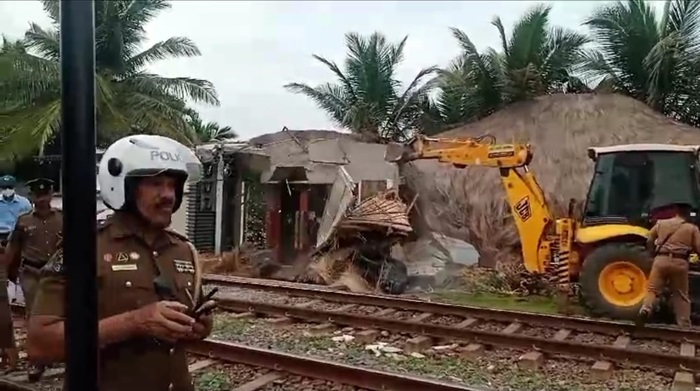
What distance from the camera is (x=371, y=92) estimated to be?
82.1ft

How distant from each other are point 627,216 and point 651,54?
374 inches

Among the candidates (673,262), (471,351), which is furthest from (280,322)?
(673,262)

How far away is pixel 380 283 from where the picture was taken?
12430 millimetres

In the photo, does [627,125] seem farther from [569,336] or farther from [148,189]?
[148,189]

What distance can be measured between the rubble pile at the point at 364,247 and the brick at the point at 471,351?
4931 mm

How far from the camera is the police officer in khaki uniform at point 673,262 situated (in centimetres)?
829

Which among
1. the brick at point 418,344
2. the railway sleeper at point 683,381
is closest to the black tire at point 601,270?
the brick at point 418,344

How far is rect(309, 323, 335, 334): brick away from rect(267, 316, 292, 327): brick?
41cm

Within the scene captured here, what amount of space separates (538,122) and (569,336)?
409 inches

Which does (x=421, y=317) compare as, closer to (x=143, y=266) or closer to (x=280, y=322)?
(x=280, y=322)

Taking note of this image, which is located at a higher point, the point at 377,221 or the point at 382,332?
the point at 377,221

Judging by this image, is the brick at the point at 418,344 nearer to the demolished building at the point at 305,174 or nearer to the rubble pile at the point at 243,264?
the rubble pile at the point at 243,264

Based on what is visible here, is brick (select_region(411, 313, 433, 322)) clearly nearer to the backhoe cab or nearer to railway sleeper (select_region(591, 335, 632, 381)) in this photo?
the backhoe cab

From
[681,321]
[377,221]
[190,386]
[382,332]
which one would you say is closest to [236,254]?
[377,221]
